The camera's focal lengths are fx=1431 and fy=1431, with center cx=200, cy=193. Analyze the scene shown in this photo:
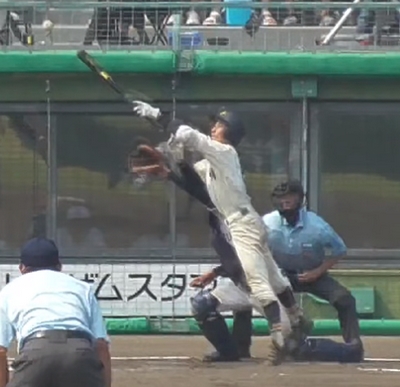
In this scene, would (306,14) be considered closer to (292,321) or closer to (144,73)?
(144,73)

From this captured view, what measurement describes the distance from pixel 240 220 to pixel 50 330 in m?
3.95

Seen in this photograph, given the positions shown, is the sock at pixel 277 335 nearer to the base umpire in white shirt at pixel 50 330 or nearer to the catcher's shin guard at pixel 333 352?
the catcher's shin guard at pixel 333 352

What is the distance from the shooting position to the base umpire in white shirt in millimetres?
7047

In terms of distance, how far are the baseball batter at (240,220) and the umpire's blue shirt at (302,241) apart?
26.9 inches

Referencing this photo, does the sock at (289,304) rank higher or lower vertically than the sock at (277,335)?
higher

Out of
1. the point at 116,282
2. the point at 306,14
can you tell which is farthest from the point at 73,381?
the point at 306,14

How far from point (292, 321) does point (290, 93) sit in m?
3.78

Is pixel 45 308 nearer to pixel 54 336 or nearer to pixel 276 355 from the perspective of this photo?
pixel 54 336

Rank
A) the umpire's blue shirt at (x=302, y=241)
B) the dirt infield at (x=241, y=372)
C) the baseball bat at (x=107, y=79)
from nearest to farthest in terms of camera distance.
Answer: the dirt infield at (x=241, y=372)
the umpire's blue shirt at (x=302, y=241)
the baseball bat at (x=107, y=79)

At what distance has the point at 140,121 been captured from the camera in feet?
46.7

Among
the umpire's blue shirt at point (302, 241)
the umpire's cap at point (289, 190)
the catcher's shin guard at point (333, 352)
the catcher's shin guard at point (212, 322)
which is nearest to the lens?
the catcher's shin guard at point (212, 322)

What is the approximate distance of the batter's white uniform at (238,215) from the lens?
1072cm

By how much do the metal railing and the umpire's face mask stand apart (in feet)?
9.81

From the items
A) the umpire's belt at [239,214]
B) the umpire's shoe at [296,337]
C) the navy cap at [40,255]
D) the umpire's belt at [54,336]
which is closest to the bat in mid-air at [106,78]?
the umpire's belt at [239,214]
